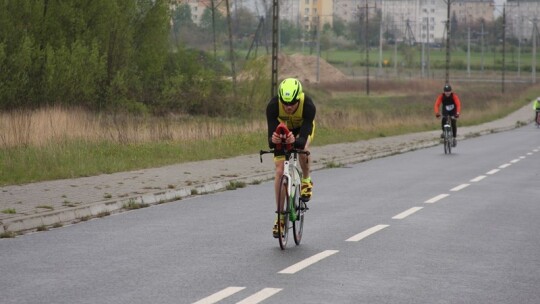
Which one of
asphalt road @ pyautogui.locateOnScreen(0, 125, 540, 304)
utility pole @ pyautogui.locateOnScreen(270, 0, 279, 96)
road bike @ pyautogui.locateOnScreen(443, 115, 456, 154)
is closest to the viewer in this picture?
asphalt road @ pyautogui.locateOnScreen(0, 125, 540, 304)

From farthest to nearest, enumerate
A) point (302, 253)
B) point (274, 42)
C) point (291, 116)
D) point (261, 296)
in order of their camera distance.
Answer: point (274, 42)
point (291, 116)
point (302, 253)
point (261, 296)

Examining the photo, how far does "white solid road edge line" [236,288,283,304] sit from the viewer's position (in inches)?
312

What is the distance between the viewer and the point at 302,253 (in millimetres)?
10570

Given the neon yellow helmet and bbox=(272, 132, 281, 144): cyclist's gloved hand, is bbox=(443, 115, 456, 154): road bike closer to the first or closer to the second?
bbox=(272, 132, 281, 144): cyclist's gloved hand

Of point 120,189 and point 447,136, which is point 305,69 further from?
point 120,189

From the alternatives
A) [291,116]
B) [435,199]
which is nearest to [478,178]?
[435,199]

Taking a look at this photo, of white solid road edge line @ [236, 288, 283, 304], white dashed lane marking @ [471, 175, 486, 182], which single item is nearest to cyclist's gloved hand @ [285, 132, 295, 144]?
white solid road edge line @ [236, 288, 283, 304]

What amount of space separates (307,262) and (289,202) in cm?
100

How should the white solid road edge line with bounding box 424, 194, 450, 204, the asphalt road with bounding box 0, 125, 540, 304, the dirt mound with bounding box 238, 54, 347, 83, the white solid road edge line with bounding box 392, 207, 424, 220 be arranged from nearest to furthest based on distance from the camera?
the asphalt road with bounding box 0, 125, 540, 304
the white solid road edge line with bounding box 392, 207, 424, 220
the white solid road edge line with bounding box 424, 194, 450, 204
the dirt mound with bounding box 238, 54, 347, 83

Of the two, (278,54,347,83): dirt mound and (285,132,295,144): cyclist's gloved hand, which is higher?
(285,132,295,144): cyclist's gloved hand

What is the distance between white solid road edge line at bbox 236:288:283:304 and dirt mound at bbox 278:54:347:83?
105028 millimetres

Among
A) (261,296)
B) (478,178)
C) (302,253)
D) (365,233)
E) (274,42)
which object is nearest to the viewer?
(261,296)

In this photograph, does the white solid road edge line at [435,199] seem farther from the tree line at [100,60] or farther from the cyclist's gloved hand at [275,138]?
the tree line at [100,60]

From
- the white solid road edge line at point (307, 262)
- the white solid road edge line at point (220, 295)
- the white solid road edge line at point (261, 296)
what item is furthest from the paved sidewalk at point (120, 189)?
the white solid road edge line at point (261, 296)
